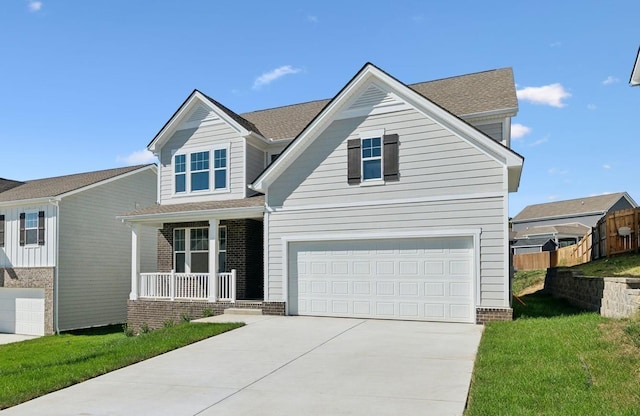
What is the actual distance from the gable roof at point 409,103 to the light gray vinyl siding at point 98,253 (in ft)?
37.3

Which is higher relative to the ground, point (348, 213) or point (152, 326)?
point (348, 213)

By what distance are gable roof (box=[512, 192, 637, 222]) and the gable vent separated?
1503 inches

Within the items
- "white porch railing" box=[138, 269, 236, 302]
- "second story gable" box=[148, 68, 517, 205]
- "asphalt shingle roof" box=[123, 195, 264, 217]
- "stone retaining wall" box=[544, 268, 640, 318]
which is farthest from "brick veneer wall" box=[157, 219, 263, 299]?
"stone retaining wall" box=[544, 268, 640, 318]

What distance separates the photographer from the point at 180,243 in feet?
61.3

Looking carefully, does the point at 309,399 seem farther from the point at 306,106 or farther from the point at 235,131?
the point at 306,106

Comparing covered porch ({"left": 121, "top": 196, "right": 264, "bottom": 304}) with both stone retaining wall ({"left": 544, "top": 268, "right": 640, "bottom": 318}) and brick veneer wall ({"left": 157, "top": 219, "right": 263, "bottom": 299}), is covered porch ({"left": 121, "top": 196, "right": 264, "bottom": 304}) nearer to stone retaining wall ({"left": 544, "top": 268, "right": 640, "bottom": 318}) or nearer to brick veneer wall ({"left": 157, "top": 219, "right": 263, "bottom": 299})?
brick veneer wall ({"left": 157, "top": 219, "right": 263, "bottom": 299})

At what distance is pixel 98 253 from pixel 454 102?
16995 mm

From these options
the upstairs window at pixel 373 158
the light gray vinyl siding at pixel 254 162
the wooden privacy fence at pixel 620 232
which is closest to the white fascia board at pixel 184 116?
the light gray vinyl siding at pixel 254 162

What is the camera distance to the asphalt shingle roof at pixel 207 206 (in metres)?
16.2

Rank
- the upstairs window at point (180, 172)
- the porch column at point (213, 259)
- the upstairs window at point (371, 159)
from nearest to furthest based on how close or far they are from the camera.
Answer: the upstairs window at point (371, 159)
the porch column at point (213, 259)
the upstairs window at point (180, 172)

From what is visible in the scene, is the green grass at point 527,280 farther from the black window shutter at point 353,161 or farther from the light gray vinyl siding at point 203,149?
the light gray vinyl siding at point 203,149

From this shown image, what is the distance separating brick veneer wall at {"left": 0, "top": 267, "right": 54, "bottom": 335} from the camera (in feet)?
70.1

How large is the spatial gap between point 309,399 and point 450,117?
343 inches

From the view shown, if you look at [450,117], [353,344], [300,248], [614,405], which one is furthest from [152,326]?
[614,405]
